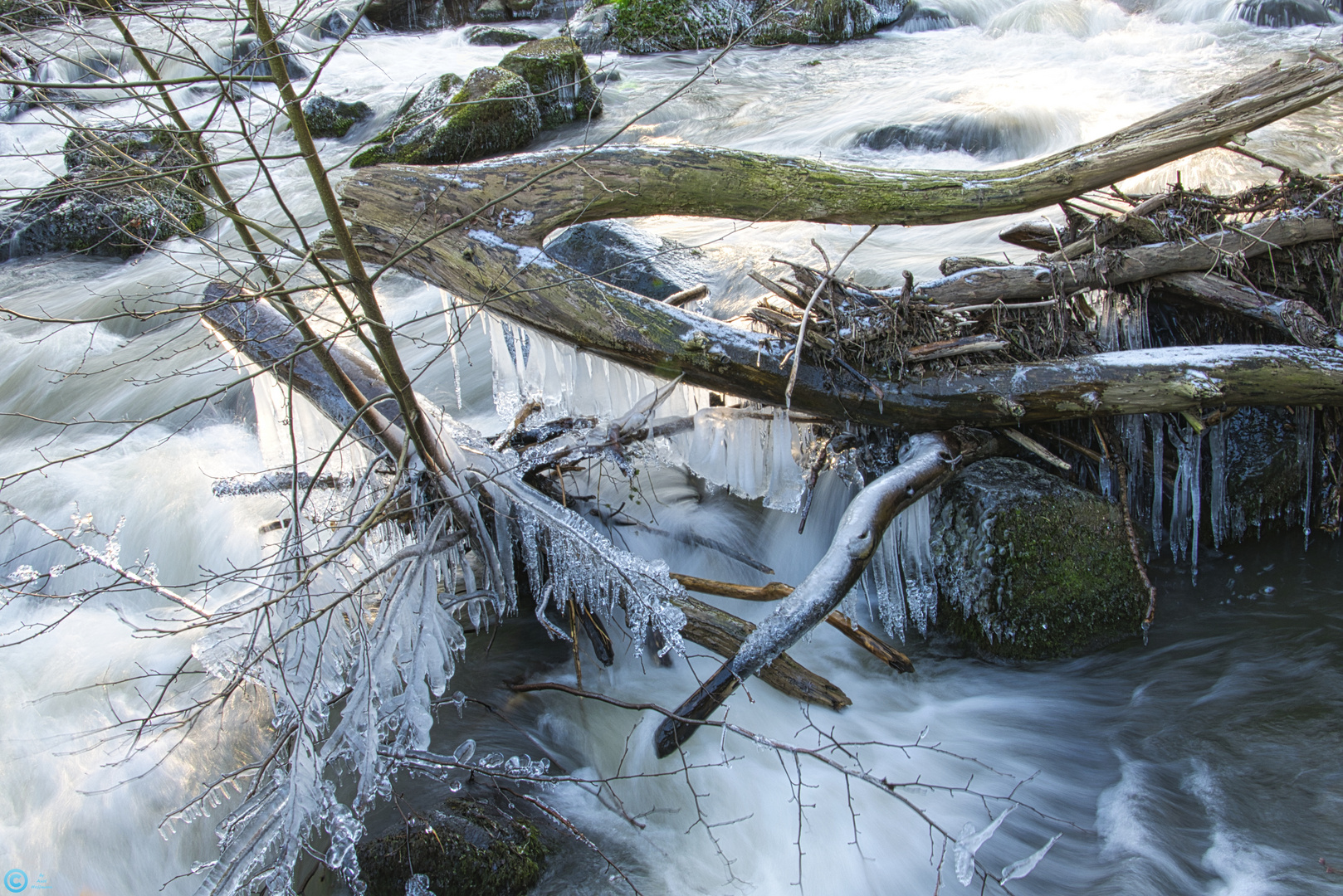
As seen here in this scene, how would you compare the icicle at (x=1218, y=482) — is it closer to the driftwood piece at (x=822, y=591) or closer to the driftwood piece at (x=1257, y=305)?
the driftwood piece at (x=1257, y=305)

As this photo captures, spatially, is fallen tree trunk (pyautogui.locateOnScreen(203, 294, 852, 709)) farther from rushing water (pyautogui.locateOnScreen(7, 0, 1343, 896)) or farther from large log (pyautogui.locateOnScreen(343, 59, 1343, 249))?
large log (pyautogui.locateOnScreen(343, 59, 1343, 249))

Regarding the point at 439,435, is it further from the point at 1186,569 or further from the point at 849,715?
the point at 1186,569

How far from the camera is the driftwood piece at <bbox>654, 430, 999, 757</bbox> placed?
9.80 ft

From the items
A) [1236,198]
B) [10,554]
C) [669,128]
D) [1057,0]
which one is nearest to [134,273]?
[10,554]

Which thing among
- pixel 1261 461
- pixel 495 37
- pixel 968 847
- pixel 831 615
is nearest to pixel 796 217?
pixel 831 615

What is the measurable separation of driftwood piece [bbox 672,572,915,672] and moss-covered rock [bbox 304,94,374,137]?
9.46 metres

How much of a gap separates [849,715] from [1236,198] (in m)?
3.00

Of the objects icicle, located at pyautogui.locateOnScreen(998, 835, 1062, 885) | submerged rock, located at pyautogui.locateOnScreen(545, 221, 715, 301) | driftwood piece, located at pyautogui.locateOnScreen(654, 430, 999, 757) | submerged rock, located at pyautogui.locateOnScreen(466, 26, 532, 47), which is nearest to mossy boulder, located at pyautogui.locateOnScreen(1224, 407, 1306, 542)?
driftwood piece, located at pyautogui.locateOnScreen(654, 430, 999, 757)

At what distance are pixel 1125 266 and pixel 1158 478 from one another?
0.99 metres

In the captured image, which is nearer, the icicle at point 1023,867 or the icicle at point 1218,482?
the icicle at point 1023,867

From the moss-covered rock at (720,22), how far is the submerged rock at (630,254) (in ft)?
26.1

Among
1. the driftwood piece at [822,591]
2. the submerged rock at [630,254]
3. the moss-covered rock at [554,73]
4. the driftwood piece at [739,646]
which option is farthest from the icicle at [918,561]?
the moss-covered rock at [554,73]

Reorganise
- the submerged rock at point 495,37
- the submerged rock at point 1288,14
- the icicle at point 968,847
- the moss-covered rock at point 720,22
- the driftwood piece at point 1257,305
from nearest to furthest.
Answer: the icicle at point 968,847
the driftwood piece at point 1257,305
the submerged rock at point 1288,14
the moss-covered rock at point 720,22
the submerged rock at point 495,37

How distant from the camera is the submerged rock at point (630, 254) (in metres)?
5.64
